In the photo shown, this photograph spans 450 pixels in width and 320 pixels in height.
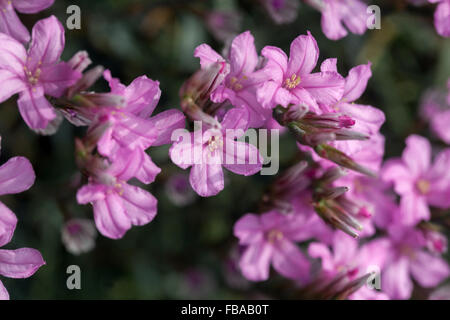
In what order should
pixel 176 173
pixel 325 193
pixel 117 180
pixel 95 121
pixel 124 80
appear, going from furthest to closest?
pixel 124 80 → pixel 176 173 → pixel 325 193 → pixel 117 180 → pixel 95 121

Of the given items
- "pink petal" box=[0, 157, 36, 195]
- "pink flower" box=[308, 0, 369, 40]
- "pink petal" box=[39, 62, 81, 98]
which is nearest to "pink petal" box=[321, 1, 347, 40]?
"pink flower" box=[308, 0, 369, 40]

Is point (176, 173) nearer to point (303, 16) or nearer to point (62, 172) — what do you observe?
point (62, 172)

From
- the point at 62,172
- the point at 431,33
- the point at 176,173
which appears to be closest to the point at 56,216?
the point at 62,172

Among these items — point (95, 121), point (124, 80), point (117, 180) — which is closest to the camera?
point (95, 121)

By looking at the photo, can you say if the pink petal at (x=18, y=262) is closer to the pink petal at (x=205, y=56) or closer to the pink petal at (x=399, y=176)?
the pink petal at (x=205, y=56)

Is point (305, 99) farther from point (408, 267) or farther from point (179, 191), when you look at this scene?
point (408, 267)

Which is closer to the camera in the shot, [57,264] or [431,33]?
[57,264]

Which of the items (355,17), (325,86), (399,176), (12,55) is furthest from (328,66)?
(12,55)
